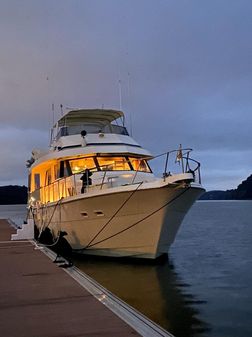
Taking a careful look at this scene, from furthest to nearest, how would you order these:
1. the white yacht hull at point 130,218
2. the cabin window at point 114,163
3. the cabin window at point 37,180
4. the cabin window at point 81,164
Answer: the cabin window at point 37,180, the cabin window at point 81,164, the cabin window at point 114,163, the white yacht hull at point 130,218

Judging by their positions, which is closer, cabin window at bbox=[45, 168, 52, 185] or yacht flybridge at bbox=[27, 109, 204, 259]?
yacht flybridge at bbox=[27, 109, 204, 259]

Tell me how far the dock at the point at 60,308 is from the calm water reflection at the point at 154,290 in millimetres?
1517

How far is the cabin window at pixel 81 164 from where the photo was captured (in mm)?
15977

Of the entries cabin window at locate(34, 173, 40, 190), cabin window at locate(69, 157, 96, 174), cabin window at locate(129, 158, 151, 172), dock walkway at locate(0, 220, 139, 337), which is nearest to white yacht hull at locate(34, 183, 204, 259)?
cabin window at locate(69, 157, 96, 174)

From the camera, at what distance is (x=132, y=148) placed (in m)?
16.4

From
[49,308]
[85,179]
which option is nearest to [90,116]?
[85,179]

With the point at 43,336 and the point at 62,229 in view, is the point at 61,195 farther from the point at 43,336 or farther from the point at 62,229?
the point at 43,336

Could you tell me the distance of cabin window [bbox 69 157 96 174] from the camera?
1598cm

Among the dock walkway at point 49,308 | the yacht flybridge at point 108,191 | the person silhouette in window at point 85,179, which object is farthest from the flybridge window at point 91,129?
the dock walkway at point 49,308

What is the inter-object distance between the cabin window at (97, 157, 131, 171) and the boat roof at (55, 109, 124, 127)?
2.79m

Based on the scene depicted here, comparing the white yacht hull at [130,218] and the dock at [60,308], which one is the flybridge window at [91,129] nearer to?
the white yacht hull at [130,218]

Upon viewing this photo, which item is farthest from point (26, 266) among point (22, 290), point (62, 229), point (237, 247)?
point (237, 247)

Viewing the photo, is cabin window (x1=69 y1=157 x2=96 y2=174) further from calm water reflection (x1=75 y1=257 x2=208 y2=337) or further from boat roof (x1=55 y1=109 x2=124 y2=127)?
calm water reflection (x1=75 y1=257 x2=208 y2=337)

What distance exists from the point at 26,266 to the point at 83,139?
676 cm
